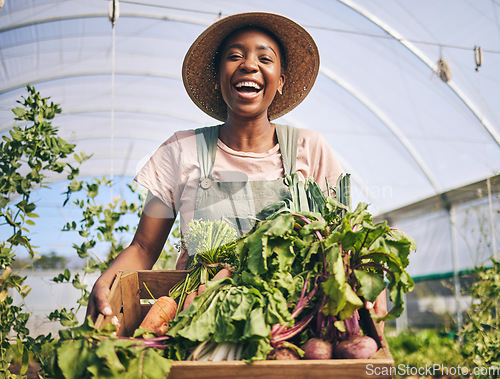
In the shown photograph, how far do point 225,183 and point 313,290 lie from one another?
0.69 metres

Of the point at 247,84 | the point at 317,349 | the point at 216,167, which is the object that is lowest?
the point at 317,349

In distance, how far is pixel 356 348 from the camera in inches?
44.0

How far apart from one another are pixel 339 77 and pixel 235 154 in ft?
19.9

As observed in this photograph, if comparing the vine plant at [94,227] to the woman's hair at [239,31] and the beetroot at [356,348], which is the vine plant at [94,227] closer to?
the woman's hair at [239,31]

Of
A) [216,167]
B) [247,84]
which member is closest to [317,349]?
[216,167]

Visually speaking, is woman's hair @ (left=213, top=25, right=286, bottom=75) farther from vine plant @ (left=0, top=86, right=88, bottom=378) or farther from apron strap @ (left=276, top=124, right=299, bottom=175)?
vine plant @ (left=0, top=86, right=88, bottom=378)

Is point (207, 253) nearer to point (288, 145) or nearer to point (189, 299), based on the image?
point (189, 299)

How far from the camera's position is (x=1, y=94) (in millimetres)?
4434

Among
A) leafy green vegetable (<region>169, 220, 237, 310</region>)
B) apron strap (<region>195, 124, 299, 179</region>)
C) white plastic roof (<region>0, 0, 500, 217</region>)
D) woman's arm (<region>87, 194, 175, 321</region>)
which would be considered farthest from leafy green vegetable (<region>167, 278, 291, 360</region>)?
white plastic roof (<region>0, 0, 500, 217</region>)

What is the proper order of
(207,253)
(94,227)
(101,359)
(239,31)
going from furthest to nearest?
(94,227) < (239,31) < (207,253) < (101,359)

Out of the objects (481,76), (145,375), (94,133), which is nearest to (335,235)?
(145,375)

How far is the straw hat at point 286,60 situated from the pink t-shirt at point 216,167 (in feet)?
1.17

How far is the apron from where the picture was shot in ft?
5.52

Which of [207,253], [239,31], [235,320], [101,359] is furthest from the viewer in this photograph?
[239,31]
